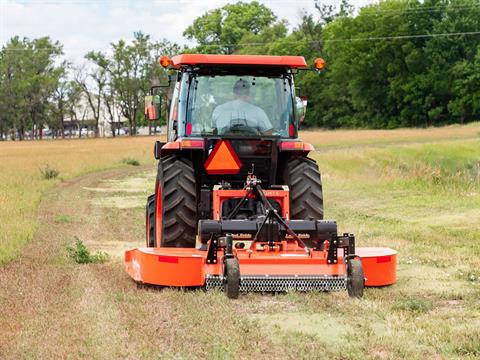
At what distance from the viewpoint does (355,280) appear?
712 cm

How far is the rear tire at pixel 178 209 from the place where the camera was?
8367 mm

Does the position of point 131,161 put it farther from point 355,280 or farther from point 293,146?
point 355,280

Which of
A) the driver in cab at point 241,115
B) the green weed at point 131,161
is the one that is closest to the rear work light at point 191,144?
the driver in cab at point 241,115

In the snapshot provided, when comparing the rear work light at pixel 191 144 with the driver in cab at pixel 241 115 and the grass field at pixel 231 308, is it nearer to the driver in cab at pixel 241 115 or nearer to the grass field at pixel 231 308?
the driver in cab at pixel 241 115

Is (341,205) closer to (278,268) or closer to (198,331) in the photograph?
(278,268)

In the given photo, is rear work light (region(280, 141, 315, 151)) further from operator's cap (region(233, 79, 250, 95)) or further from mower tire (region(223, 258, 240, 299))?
mower tire (region(223, 258, 240, 299))

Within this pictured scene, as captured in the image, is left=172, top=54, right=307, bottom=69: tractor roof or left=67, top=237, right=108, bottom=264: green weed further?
left=67, top=237, right=108, bottom=264: green weed

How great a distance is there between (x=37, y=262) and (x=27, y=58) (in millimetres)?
99901

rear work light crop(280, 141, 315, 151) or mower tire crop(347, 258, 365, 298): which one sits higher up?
rear work light crop(280, 141, 315, 151)

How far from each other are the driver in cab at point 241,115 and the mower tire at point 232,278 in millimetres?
2192

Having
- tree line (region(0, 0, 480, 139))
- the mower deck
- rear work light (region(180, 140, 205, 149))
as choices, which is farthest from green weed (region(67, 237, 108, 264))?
tree line (region(0, 0, 480, 139))

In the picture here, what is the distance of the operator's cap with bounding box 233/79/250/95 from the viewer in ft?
29.6

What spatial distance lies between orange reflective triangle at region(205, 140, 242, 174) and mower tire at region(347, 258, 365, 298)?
6.14 feet

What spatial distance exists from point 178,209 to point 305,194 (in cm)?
135
